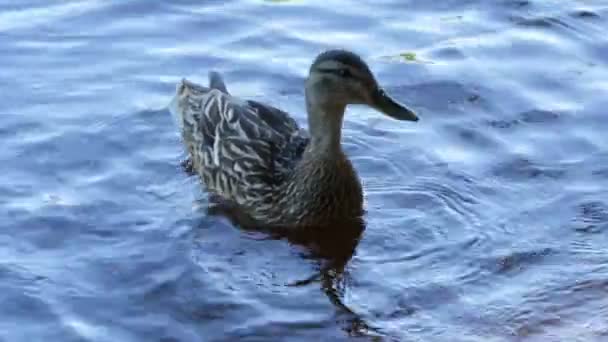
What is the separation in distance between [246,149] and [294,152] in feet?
1.11

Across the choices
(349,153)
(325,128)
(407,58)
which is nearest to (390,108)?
(325,128)

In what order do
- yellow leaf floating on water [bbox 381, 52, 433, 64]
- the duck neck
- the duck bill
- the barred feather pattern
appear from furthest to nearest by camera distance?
1. yellow leaf floating on water [bbox 381, 52, 433, 64]
2. the barred feather pattern
3. the duck neck
4. the duck bill

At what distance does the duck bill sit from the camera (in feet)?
30.0

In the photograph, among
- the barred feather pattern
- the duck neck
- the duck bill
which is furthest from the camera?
the barred feather pattern

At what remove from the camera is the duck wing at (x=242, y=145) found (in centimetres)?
970

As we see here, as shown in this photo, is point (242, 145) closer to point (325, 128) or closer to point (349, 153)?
point (325, 128)

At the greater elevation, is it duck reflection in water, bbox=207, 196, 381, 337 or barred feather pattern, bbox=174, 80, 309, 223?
barred feather pattern, bbox=174, 80, 309, 223

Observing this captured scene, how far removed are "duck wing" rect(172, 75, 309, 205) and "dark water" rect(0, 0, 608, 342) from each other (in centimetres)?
Result: 24

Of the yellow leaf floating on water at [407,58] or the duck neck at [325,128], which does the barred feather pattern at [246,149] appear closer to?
the duck neck at [325,128]

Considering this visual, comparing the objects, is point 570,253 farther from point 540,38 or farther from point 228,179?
point 540,38

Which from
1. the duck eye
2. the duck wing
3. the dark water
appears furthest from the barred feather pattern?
the duck eye

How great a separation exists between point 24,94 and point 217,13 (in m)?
2.34

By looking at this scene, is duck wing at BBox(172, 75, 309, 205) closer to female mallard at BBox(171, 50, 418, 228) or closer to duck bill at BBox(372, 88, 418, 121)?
female mallard at BBox(171, 50, 418, 228)

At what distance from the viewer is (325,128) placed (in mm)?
9438
